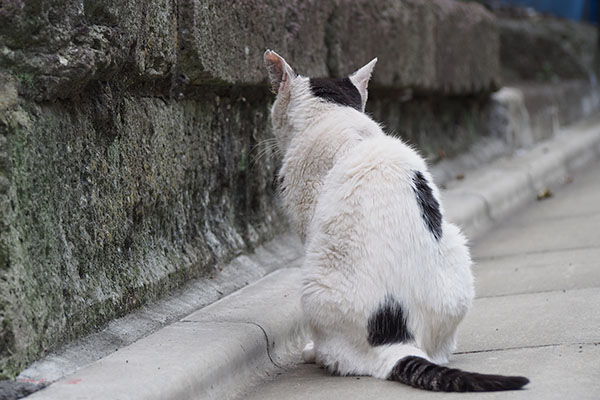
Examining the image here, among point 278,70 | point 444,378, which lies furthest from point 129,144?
point 444,378

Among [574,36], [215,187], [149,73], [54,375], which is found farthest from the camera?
[574,36]

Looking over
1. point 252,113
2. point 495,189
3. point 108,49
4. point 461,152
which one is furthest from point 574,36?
point 108,49

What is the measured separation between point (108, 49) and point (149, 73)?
48 centimetres

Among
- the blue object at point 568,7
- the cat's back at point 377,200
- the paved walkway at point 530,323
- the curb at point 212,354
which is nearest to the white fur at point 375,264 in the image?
the cat's back at point 377,200

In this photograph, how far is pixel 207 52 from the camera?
4.21 meters

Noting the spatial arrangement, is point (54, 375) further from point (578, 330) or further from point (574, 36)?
point (574, 36)

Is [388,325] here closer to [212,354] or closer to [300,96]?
[212,354]

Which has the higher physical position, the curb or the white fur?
the white fur

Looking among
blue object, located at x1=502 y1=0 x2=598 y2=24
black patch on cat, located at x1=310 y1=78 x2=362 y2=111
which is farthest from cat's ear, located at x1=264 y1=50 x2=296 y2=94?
blue object, located at x1=502 y1=0 x2=598 y2=24

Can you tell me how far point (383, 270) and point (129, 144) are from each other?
1199 mm

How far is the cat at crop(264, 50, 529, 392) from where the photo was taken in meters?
3.30

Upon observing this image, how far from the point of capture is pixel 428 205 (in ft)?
11.3

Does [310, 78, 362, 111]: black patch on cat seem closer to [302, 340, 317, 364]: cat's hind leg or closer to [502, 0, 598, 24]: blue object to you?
[302, 340, 317, 364]: cat's hind leg

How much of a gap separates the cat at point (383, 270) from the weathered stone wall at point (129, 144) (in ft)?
2.50
